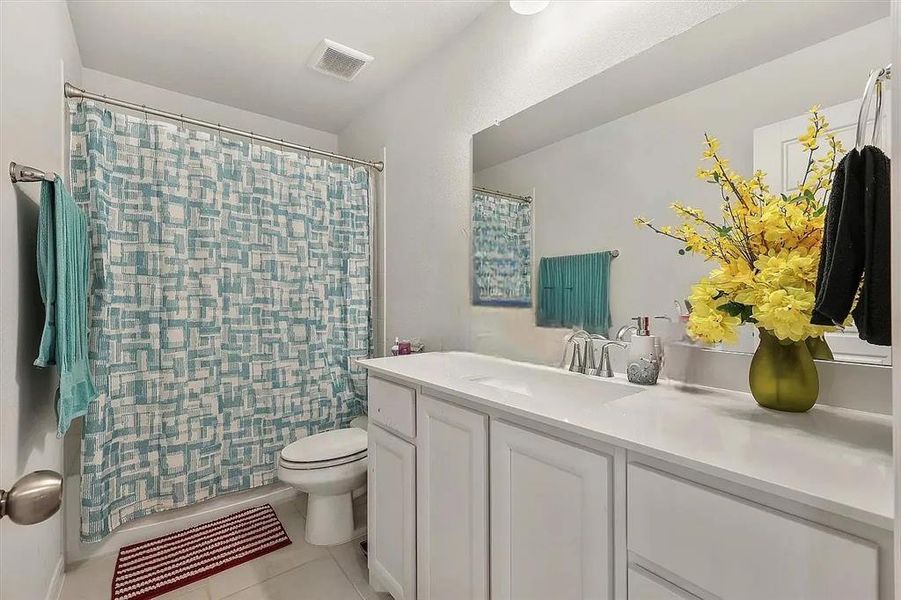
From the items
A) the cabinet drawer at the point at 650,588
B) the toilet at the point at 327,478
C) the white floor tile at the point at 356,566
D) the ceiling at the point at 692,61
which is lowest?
the white floor tile at the point at 356,566

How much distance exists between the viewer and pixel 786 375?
0.88 metres

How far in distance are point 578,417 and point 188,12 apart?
7.34 feet

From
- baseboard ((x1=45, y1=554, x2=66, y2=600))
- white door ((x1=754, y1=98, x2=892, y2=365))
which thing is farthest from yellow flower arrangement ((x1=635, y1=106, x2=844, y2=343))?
baseboard ((x1=45, y1=554, x2=66, y2=600))

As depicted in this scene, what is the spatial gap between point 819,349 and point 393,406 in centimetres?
120

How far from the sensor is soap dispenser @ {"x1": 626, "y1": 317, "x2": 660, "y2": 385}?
116 cm

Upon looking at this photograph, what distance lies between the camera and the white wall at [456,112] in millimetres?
1295

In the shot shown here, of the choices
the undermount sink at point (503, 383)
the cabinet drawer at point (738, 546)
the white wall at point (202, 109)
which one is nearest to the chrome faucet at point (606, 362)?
the undermount sink at point (503, 383)

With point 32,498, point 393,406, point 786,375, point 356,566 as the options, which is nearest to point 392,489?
point 393,406

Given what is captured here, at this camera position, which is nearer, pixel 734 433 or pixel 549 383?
pixel 734 433

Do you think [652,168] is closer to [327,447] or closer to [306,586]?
[327,447]

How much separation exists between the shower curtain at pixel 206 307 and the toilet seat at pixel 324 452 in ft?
1.08

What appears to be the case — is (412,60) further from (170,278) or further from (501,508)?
(501,508)

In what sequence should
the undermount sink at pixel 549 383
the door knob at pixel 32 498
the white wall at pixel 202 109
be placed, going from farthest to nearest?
the white wall at pixel 202 109 → the undermount sink at pixel 549 383 → the door knob at pixel 32 498

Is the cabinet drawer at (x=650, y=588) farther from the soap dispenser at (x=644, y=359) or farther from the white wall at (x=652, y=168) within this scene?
the white wall at (x=652, y=168)
